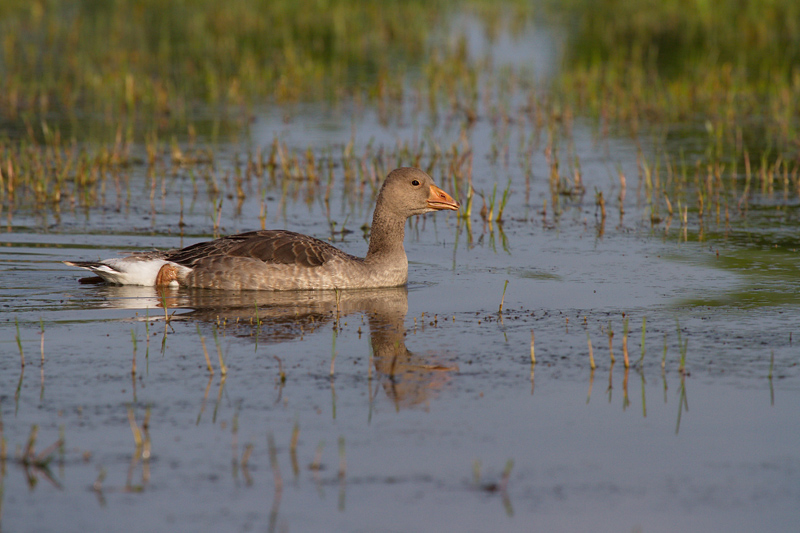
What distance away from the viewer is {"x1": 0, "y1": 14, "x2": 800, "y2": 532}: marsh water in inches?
226

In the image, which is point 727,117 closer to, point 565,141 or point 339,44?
point 565,141

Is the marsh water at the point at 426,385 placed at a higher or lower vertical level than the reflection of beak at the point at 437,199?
lower

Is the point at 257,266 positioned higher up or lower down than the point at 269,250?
lower down

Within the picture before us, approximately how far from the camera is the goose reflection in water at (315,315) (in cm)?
776

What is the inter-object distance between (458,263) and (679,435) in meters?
5.50

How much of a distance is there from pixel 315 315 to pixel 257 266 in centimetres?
126

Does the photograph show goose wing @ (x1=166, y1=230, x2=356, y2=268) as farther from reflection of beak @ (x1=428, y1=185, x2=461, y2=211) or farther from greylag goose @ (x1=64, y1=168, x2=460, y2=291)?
reflection of beak @ (x1=428, y1=185, x2=461, y2=211)

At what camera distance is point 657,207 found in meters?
14.5

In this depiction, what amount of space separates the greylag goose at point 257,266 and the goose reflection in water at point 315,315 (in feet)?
0.32

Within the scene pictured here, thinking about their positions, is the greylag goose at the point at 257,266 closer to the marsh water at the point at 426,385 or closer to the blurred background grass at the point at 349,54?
the marsh water at the point at 426,385

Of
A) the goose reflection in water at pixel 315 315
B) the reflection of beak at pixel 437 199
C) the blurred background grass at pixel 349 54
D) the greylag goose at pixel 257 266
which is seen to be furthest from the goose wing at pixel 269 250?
the blurred background grass at pixel 349 54

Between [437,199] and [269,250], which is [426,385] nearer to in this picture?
[269,250]

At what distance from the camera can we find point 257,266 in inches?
424

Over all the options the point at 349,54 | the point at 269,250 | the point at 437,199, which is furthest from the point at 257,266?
the point at 349,54
